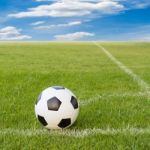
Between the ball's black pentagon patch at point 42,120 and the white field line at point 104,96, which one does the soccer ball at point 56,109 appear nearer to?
the ball's black pentagon patch at point 42,120

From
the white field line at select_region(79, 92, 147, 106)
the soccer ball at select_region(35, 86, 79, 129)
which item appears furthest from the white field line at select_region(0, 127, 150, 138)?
the white field line at select_region(79, 92, 147, 106)

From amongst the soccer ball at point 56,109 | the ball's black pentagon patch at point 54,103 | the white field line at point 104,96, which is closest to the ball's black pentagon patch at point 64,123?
the soccer ball at point 56,109

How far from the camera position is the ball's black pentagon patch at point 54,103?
18.3 feet

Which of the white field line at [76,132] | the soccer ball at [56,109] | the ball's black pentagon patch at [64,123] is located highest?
the soccer ball at [56,109]

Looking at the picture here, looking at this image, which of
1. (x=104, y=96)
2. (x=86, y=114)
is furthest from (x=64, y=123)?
(x=104, y=96)

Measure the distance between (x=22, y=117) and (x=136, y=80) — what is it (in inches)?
200

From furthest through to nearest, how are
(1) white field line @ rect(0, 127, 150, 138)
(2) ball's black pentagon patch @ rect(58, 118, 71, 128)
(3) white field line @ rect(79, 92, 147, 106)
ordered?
(3) white field line @ rect(79, 92, 147, 106)
(2) ball's black pentagon patch @ rect(58, 118, 71, 128)
(1) white field line @ rect(0, 127, 150, 138)

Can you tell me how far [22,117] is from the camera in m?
6.47

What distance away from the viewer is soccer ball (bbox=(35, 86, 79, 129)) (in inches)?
219

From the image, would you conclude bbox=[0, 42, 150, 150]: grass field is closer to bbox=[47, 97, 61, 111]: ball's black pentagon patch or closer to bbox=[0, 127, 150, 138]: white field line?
bbox=[0, 127, 150, 138]: white field line

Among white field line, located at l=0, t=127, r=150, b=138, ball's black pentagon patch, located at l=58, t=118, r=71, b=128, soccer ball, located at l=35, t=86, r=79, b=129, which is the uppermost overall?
soccer ball, located at l=35, t=86, r=79, b=129

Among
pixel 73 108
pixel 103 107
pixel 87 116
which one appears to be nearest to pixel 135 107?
pixel 103 107

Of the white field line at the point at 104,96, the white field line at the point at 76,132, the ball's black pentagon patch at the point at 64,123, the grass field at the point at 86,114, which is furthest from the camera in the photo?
the white field line at the point at 104,96

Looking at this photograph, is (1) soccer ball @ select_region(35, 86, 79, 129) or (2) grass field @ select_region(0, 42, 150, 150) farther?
(1) soccer ball @ select_region(35, 86, 79, 129)
